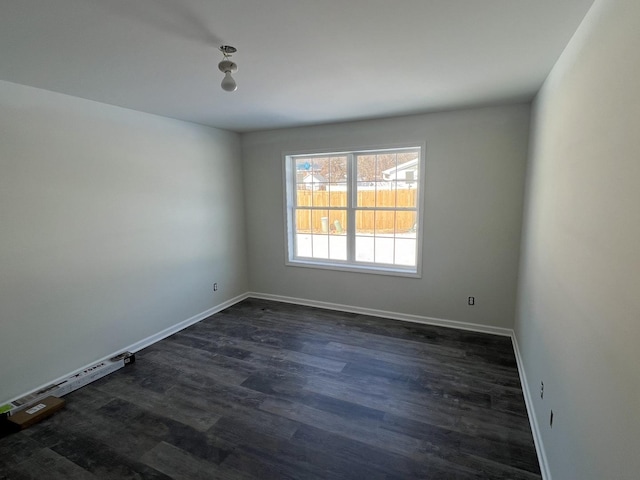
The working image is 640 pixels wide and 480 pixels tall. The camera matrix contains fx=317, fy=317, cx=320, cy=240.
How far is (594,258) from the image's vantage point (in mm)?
1275

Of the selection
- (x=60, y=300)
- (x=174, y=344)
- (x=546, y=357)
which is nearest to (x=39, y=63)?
(x=60, y=300)

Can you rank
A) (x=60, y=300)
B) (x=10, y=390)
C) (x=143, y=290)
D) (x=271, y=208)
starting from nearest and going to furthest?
1. (x=10, y=390)
2. (x=60, y=300)
3. (x=143, y=290)
4. (x=271, y=208)

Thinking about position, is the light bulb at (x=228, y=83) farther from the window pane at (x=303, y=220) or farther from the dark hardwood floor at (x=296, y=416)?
the window pane at (x=303, y=220)

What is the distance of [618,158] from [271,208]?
407 centimetres

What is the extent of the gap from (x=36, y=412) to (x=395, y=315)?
359cm

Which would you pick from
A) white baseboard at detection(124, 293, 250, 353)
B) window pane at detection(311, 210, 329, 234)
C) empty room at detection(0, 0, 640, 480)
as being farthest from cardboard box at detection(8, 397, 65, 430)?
window pane at detection(311, 210, 329, 234)

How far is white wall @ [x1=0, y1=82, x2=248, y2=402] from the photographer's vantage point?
8.17 ft

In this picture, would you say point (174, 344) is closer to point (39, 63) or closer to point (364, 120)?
point (39, 63)

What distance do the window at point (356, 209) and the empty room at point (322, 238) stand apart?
3cm

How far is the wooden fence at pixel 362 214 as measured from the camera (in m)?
4.06

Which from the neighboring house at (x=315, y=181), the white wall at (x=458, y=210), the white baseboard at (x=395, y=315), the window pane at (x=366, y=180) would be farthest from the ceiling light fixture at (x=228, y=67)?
the white baseboard at (x=395, y=315)

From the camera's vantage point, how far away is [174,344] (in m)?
3.56

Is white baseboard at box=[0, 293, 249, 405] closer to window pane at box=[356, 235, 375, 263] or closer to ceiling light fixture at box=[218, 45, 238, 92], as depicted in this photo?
window pane at box=[356, 235, 375, 263]

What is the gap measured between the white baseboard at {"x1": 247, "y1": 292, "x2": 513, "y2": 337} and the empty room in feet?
0.10
